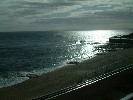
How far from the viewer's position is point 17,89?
3331 centimetres

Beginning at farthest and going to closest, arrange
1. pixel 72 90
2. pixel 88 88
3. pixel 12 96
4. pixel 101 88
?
pixel 12 96
pixel 101 88
pixel 88 88
pixel 72 90

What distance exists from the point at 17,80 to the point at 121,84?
2788 centimetres

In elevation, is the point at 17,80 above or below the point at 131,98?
below

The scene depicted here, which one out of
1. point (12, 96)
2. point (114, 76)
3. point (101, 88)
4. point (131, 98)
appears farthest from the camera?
point (12, 96)

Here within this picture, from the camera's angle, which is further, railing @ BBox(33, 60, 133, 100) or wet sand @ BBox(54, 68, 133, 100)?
wet sand @ BBox(54, 68, 133, 100)

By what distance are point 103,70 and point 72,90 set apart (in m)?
8.87

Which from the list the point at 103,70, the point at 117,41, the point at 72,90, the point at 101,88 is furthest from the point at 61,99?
the point at 117,41

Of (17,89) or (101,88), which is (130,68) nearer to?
(101,88)

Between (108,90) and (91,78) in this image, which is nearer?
(108,90)

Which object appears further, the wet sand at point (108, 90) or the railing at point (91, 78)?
the wet sand at point (108, 90)

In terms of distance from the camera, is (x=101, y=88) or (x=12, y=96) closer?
(x=101, y=88)

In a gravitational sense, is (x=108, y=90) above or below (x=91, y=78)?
below

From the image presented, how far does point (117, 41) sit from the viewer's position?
112562 mm

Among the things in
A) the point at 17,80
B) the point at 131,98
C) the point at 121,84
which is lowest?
the point at 17,80
